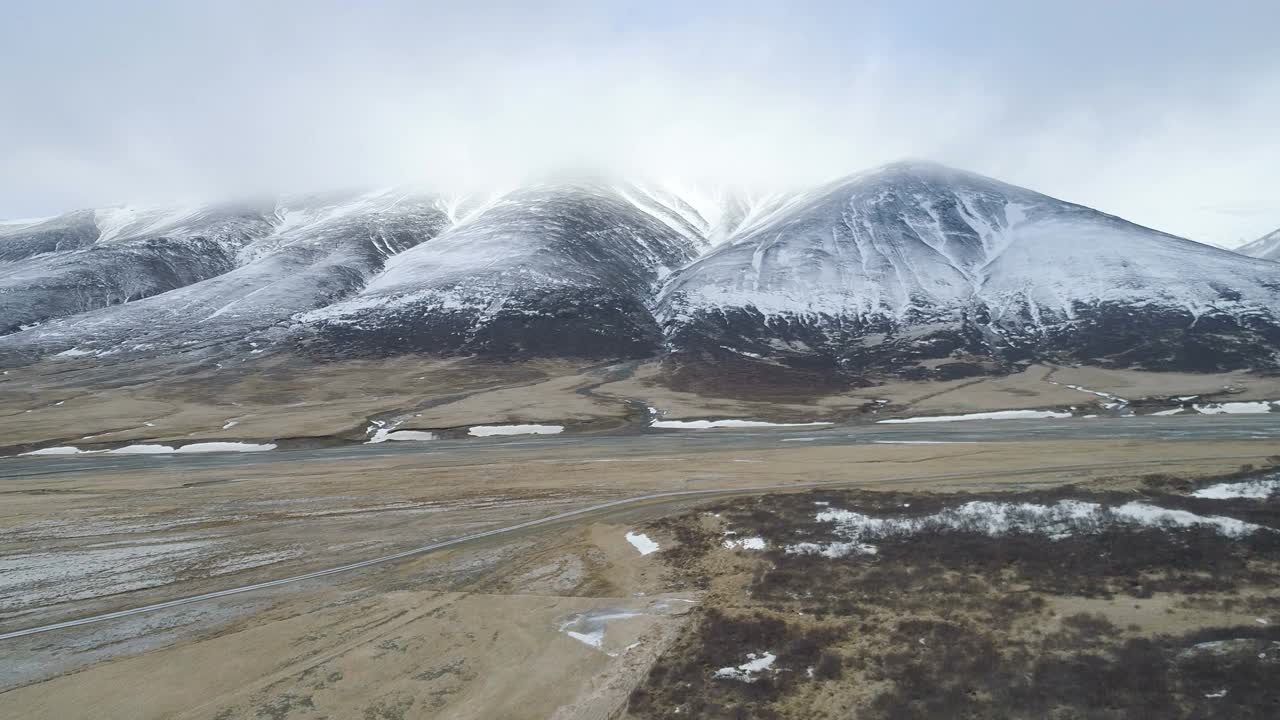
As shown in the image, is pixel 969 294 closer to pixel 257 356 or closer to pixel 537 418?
pixel 537 418

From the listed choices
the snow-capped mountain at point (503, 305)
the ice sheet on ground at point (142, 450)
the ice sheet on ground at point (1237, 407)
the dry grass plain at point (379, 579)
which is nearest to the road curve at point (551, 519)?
the dry grass plain at point (379, 579)

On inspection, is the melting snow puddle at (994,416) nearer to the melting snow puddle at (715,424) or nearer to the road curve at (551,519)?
the melting snow puddle at (715,424)

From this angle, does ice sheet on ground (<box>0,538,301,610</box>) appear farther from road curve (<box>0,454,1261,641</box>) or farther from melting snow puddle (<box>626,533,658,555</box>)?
melting snow puddle (<box>626,533,658,555</box>)

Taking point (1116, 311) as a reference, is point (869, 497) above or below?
below

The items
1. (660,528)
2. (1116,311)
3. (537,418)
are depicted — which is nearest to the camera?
(660,528)

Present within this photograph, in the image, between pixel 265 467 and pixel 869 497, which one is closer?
pixel 869 497

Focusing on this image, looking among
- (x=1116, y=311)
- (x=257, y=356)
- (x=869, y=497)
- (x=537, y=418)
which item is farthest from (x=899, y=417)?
(x=257, y=356)

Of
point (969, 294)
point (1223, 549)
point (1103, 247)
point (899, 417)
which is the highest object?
point (1103, 247)

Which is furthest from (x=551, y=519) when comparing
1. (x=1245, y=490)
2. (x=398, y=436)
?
(x=398, y=436)
